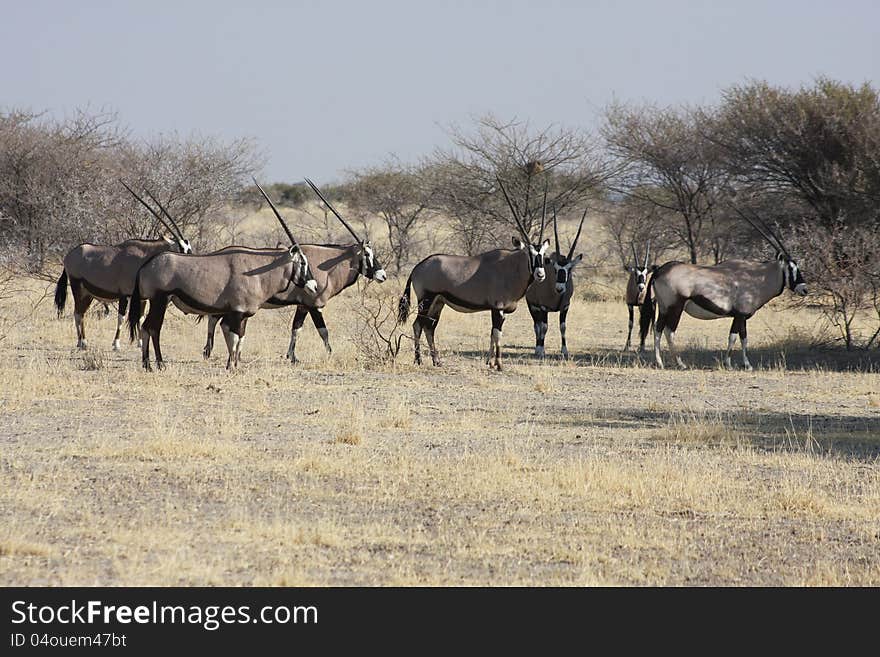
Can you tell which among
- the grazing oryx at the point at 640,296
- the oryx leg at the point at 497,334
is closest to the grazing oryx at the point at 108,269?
the oryx leg at the point at 497,334

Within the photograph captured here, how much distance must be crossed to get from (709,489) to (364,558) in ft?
8.70

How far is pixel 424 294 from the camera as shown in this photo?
607 inches

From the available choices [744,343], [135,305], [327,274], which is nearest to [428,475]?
[135,305]

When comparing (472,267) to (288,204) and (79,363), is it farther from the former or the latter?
(288,204)

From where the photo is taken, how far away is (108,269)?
16.3 metres

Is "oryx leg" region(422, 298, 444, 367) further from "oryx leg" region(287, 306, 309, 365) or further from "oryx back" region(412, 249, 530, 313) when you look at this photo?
"oryx leg" region(287, 306, 309, 365)

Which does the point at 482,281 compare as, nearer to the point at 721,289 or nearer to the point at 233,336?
the point at 233,336

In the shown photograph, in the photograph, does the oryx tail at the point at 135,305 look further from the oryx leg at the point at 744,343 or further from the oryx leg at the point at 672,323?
the oryx leg at the point at 744,343

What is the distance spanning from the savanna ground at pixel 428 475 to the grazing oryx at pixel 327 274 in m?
0.73

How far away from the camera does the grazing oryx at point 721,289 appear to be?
54.9 ft

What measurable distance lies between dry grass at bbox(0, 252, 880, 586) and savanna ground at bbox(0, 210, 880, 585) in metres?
0.02

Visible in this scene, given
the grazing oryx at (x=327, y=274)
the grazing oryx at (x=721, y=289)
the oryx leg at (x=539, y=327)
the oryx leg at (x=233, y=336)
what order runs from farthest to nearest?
1. the oryx leg at (x=539, y=327)
2. the grazing oryx at (x=721, y=289)
3. the grazing oryx at (x=327, y=274)
4. the oryx leg at (x=233, y=336)

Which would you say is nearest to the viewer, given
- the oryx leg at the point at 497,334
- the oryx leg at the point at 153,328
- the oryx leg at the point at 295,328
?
the oryx leg at the point at 153,328

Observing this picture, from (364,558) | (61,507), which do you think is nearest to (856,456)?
(364,558)
